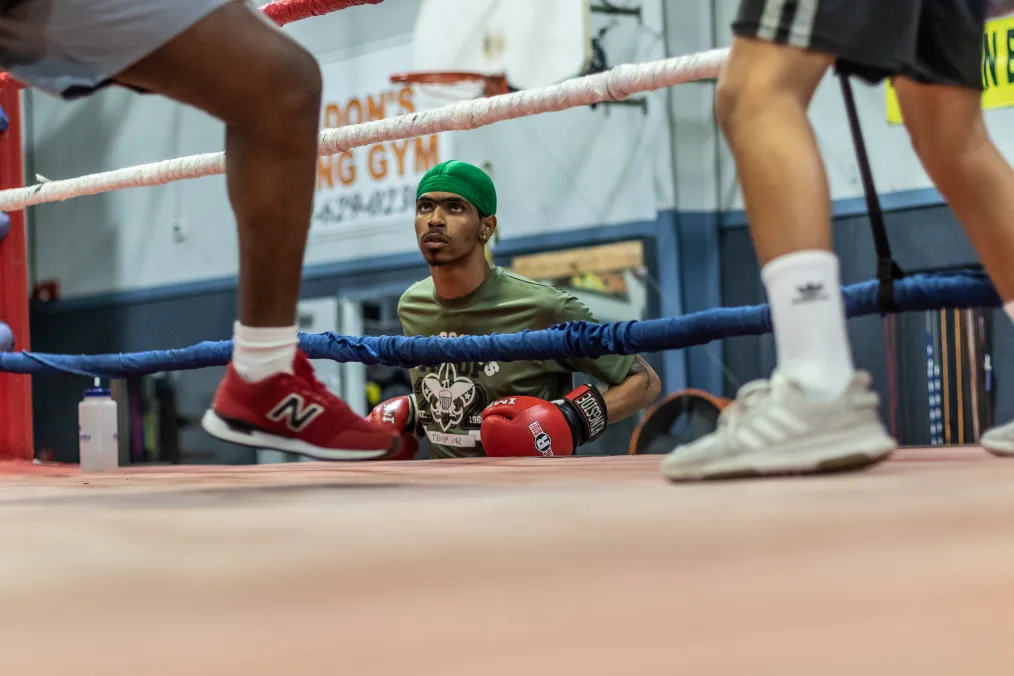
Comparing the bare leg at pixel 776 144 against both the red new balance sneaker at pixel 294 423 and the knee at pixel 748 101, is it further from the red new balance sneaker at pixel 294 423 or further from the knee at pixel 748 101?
the red new balance sneaker at pixel 294 423

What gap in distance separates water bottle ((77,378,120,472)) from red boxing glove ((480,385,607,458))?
0.69 m

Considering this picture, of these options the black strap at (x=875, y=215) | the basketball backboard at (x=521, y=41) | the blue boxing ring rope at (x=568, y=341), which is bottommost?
the blue boxing ring rope at (x=568, y=341)

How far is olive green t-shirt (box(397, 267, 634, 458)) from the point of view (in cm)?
247

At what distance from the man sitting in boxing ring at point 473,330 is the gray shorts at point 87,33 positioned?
1.23 meters

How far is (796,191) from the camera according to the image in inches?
39.9

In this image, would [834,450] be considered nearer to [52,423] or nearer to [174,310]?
[174,310]

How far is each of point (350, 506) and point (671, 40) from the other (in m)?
5.45

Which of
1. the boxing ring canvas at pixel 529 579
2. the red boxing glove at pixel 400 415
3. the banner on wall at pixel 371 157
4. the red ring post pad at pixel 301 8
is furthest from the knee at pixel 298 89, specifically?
the banner on wall at pixel 371 157

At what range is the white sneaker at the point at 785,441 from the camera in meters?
0.94

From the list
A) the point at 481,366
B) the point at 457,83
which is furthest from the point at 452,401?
the point at 457,83

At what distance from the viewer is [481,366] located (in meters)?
2.50

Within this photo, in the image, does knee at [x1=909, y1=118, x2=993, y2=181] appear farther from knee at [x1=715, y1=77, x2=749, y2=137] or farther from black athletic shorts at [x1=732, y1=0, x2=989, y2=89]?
knee at [x1=715, y1=77, x2=749, y2=137]

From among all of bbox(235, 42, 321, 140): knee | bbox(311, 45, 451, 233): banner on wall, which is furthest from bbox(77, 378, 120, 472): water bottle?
bbox(311, 45, 451, 233): banner on wall

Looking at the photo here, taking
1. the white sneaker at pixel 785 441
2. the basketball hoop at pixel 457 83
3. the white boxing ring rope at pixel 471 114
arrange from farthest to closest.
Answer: the basketball hoop at pixel 457 83
the white boxing ring rope at pixel 471 114
the white sneaker at pixel 785 441
